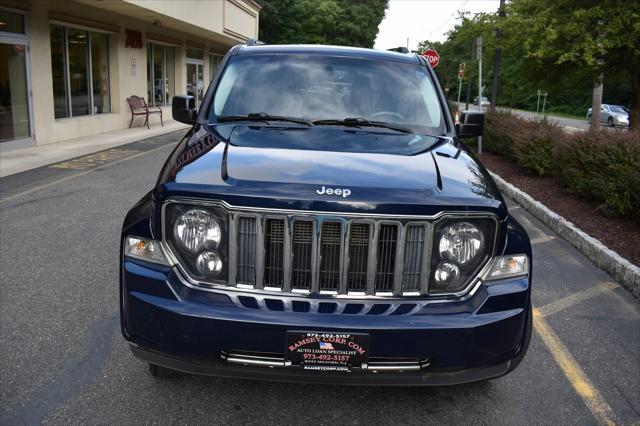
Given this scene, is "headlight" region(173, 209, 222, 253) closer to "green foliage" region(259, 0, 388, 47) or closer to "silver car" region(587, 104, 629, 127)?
"silver car" region(587, 104, 629, 127)

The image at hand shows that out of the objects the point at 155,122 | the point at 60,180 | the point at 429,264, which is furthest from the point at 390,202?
the point at 155,122

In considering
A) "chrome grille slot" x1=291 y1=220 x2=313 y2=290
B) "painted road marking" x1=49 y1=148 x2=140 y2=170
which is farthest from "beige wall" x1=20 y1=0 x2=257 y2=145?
"chrome grille slot" x1=291 y1=220 x2=313 y2=290

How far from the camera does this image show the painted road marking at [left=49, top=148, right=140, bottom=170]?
428 inches

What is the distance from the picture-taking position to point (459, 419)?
10.2ft

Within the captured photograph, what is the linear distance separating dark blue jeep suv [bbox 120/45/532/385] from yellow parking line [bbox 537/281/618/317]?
7.04 feet

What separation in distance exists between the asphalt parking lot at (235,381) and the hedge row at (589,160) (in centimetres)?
176

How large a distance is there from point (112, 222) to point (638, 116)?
11.4 meters

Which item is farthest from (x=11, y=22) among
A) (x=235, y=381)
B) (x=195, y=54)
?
(x=195, y=54)

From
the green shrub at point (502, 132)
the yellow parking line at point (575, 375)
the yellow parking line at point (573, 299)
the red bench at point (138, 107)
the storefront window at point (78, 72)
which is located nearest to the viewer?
the yellow parking line at point (575, 375)

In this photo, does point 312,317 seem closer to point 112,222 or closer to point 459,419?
point 459,419

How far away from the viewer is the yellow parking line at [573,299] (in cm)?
481

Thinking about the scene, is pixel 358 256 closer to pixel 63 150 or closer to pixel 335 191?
pixel 335 191

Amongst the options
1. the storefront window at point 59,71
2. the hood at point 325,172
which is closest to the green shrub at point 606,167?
the hood at point 325,172

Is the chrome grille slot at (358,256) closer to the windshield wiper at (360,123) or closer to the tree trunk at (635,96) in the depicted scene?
the windshield wiper at (360,123)
